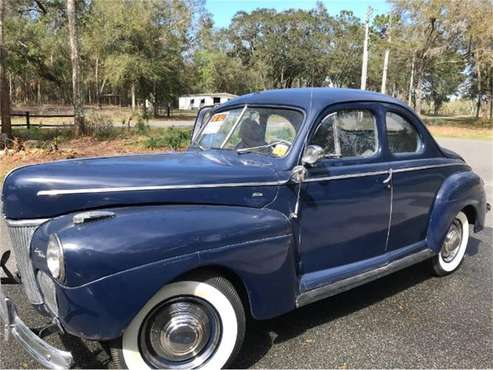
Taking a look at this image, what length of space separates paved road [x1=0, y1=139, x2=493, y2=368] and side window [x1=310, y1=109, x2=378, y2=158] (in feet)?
4.41

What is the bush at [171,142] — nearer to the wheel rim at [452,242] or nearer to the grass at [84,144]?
the grass at [84,144]

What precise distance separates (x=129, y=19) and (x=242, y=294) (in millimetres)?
35747

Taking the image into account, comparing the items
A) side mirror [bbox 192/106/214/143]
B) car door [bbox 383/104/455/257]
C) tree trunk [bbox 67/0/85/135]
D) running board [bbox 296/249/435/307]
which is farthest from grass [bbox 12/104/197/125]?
running board [bbox 296/249/435/307]

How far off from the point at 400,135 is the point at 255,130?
1.38 metres

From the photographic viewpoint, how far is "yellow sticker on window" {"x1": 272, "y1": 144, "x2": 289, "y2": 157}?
3449 millimetres

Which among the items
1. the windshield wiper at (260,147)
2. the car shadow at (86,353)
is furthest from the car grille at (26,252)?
the windshield wiper at (260,147)

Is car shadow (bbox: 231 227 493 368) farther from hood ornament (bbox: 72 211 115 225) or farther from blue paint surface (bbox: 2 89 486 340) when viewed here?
hood ornament (bbox: 72 211 115 225)

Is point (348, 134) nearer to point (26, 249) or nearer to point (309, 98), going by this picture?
point (309, 98)

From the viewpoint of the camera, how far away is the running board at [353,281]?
3337 mm

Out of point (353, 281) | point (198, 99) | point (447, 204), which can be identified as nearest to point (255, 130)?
point (353, 281)

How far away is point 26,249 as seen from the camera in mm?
2891

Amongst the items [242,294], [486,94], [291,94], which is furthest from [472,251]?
[486,94]

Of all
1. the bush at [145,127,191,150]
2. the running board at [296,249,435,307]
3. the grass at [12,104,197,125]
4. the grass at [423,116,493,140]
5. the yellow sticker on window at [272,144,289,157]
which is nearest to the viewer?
the running board at [296,249,435,307]

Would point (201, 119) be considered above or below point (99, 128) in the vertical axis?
above
